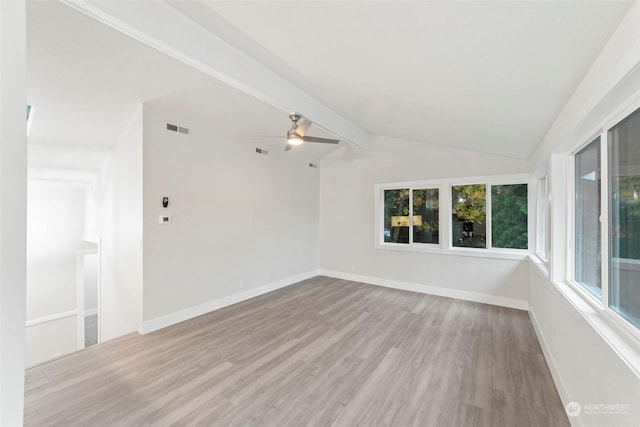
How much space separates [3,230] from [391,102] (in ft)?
10.4

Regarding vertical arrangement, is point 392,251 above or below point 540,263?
below

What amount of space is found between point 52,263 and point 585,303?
7990 millimetres

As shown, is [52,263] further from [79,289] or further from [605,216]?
[605,216]

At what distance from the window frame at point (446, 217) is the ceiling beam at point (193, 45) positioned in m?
3.06

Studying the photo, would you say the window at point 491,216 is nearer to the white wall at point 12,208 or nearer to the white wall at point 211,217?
the white wall at point 211,217

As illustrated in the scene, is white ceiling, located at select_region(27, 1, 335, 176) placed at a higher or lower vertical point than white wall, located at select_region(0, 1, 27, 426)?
higher

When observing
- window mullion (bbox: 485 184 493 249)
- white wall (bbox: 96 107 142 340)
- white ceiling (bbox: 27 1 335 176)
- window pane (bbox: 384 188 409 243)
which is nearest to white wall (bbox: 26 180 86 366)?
white ceiling (bbox: 27 1 335 176)

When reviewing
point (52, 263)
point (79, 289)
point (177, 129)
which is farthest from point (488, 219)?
point (52, 263)

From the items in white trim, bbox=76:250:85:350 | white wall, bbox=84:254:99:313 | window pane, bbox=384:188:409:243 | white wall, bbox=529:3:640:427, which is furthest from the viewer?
white wall, bbox=84:254:99:313

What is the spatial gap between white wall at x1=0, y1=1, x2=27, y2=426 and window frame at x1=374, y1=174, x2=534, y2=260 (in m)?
5.31

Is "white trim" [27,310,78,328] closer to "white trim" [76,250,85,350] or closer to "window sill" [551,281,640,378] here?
"white trim" [76,250,85,350]

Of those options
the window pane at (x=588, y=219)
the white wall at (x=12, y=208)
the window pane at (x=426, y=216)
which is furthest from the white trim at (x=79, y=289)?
the window pane at (x=588, y=219)

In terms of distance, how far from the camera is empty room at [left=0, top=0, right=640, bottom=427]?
57.5 inches

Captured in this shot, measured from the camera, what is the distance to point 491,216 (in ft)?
15.3
